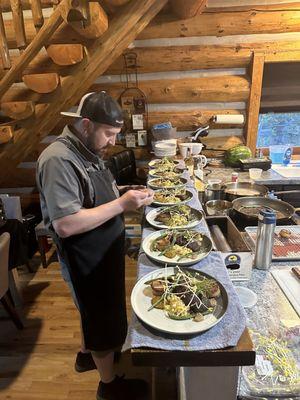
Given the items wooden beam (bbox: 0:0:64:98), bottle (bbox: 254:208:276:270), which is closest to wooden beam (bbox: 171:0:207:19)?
wooden beam (bbox: 0:0:64:98)

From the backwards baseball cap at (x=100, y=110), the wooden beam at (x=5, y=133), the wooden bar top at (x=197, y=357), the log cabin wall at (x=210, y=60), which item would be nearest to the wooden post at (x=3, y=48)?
the wooden beam at (x=5, y=133)

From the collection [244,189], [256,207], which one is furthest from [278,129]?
[256,207]

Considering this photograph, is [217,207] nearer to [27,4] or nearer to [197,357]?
[197,357]

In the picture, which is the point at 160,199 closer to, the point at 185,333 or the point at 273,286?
the point at 273,286

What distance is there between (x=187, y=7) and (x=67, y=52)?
1309 mm

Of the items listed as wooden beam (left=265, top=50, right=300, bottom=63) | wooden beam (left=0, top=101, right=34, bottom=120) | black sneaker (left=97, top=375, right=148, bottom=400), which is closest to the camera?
black sneaker (left=97, top=375, right=148, bottom=400)

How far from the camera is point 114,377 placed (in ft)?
5.82

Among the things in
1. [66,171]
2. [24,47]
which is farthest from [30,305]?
[24,47]

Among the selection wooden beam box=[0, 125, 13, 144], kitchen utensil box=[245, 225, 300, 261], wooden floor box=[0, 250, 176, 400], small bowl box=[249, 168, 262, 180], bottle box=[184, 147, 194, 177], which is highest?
wooden beam box=[0, 125, 13, 144]

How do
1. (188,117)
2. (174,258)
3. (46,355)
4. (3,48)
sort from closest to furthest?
(174,258) → (46,355) → (3,48) → (188,117)

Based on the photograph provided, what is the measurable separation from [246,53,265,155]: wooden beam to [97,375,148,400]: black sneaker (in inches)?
119

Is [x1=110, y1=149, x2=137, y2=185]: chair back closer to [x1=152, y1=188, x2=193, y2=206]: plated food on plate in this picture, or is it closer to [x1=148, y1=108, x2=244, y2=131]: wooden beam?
[x1=148, y1=108, x2=244, y2=131]: wooden beam

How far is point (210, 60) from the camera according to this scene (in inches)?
139

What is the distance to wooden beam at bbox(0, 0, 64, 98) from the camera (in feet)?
6.92
